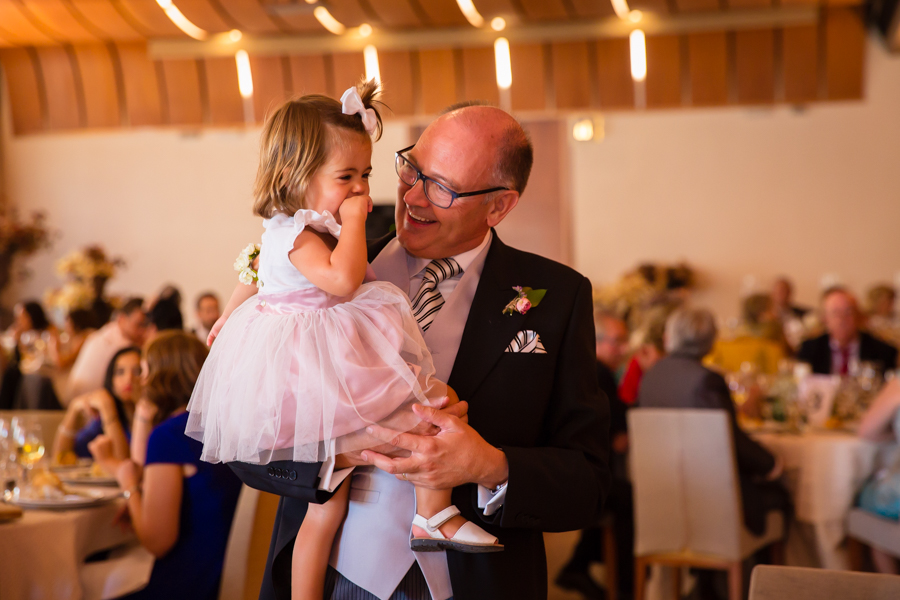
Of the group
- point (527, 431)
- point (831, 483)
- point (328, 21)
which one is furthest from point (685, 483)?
point (328, 21)

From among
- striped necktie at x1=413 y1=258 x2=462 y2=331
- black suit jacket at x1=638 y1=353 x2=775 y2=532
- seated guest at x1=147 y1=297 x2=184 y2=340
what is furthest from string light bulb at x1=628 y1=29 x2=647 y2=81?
striped necktie at x1=413 y1=258 x2=462 y2=331

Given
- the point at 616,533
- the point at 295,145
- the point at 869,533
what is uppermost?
the point at 295,145

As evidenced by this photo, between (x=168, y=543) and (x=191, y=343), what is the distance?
2.49ft

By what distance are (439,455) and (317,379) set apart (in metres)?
0.27

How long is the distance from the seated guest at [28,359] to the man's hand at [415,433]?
15.5 feet

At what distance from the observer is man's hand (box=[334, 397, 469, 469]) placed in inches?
59.9

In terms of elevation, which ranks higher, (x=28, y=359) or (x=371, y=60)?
(x=371, y=60)

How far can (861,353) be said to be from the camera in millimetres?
6316

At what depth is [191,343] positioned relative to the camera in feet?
10.4

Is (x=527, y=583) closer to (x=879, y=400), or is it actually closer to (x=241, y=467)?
(x=241, y=467)

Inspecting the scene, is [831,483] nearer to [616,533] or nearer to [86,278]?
[616,533]

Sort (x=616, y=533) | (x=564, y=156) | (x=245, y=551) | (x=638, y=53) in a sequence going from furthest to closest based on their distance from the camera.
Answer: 1. (x=564, y=156)
2. (x=638, y=53)
3. (x=616, y=533)
4. (x=245, y=551)

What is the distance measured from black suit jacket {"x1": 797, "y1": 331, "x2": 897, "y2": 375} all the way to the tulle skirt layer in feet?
18.2

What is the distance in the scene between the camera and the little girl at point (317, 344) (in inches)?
59.1
